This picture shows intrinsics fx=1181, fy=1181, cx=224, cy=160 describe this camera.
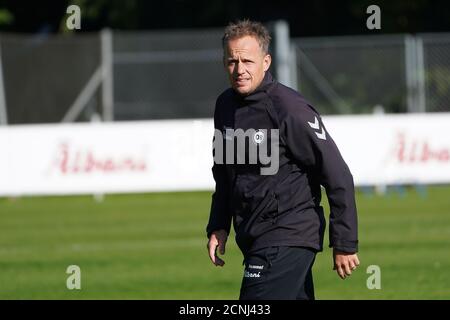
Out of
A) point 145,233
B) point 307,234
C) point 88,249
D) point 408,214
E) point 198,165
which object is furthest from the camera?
point 198,165

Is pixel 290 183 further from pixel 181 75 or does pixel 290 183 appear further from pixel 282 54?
pixel 181 75

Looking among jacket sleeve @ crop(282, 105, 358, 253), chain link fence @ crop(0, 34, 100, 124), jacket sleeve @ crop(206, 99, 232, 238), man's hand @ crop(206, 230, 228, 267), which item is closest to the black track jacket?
jacket sleeve @ crop(282, 105, 358, 253)

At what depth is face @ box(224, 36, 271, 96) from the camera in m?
6.56

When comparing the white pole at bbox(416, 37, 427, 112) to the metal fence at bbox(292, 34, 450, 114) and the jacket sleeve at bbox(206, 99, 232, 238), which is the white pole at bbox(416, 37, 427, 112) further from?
the jacket sleeve at bbox(206, 99, 232, 238)

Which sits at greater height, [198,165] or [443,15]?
[443,15]

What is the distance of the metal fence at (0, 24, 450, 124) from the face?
1771cm

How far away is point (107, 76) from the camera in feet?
88.3

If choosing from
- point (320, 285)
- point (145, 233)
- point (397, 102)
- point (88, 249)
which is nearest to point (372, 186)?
point (397, 102)

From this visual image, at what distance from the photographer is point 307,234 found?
6582 millimetres

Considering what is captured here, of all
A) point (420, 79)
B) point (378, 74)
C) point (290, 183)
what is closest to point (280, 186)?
point (290, 183)

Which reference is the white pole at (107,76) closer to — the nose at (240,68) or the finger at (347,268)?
the nose at (240,68)
